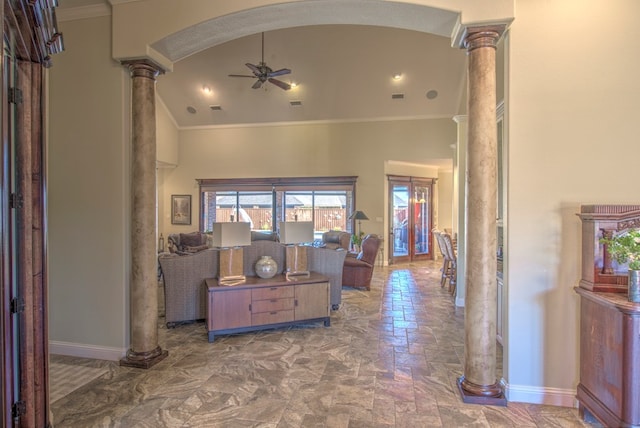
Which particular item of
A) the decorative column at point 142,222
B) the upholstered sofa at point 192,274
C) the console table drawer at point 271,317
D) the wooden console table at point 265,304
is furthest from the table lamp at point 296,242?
the decorative column at point 142,222

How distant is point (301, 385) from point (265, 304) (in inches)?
52.5

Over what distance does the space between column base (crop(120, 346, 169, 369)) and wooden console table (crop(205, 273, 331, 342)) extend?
0.67m

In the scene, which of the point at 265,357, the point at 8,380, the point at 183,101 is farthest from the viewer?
the point at 183,101

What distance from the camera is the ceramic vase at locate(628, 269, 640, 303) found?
215 centimetres

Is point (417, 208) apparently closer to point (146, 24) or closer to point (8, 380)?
point (146, 24)

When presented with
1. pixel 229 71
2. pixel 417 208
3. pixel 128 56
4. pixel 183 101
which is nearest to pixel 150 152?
pixel 128 56

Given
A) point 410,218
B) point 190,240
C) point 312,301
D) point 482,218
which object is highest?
point 482,218

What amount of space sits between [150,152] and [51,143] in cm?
113

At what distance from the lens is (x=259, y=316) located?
4.21 m

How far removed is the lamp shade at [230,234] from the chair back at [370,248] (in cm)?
311

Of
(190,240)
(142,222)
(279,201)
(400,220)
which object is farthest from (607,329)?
(279,201)

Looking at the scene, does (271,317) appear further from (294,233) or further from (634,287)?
(634,287)

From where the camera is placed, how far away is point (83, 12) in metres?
3.51

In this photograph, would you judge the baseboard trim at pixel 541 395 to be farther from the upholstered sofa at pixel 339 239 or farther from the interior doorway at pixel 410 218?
the interior doorway at pixel 410 218
